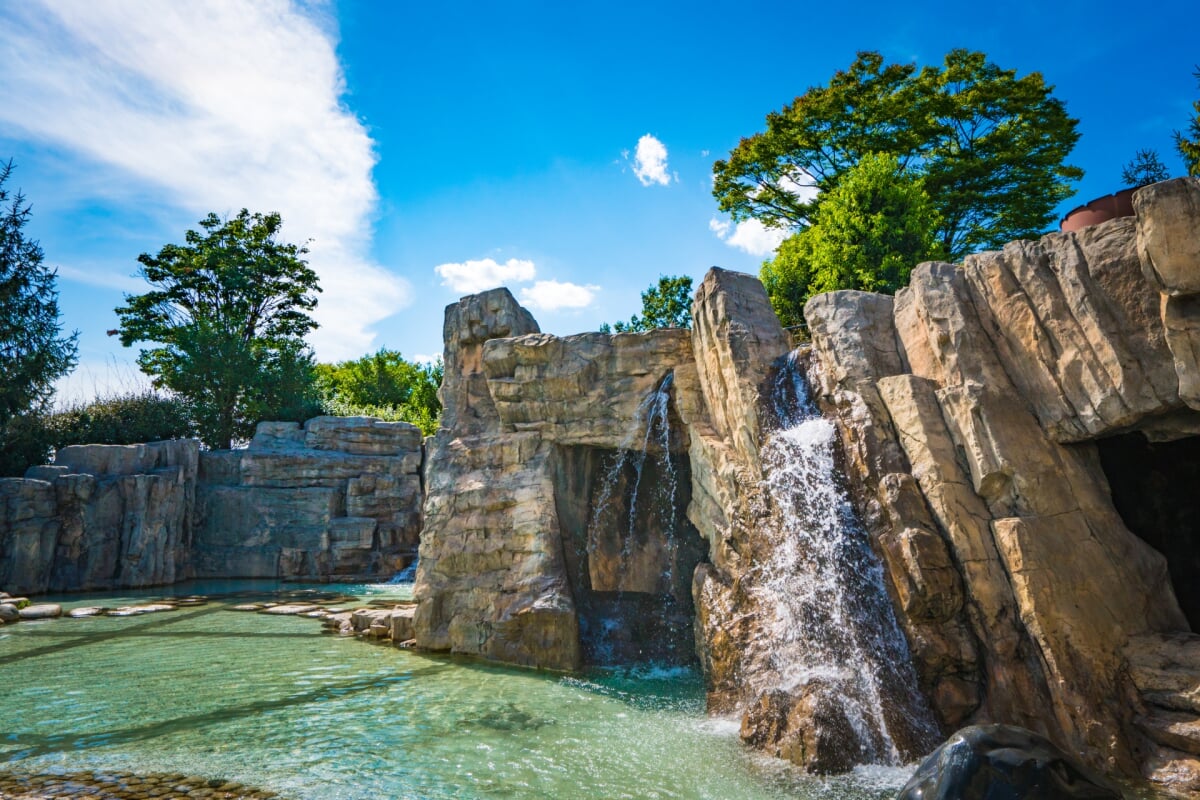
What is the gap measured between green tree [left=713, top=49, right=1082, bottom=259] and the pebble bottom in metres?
23.2

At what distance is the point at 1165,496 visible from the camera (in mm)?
8312

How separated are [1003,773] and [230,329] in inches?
1390

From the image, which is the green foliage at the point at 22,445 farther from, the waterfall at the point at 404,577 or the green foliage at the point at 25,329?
the waterfall at the point at 404,577

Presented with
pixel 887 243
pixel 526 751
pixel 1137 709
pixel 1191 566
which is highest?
pixel 887 243

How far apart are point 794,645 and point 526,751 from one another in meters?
3.13

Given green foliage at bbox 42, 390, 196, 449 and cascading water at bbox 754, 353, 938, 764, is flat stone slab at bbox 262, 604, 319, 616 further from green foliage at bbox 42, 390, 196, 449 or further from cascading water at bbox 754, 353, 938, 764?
green foliage at bbox 42, 390, 196, 449

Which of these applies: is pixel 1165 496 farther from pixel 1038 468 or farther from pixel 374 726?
pixel 374 726

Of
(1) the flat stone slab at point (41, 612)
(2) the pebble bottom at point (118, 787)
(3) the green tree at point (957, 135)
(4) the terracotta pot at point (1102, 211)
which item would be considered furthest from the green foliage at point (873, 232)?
Answer: (1) the flat stone slab at point (41, 612)

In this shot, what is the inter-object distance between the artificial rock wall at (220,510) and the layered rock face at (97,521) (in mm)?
30

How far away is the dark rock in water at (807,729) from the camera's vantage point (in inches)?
255

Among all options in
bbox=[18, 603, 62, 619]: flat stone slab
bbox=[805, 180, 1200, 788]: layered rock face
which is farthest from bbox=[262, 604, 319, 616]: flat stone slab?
bbox=[805, 180, 1200, 788]: layered rock face

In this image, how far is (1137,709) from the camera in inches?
251

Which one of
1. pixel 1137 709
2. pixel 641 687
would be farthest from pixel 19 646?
pixel 1137 709

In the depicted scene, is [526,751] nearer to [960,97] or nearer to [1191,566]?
[1191,566]
